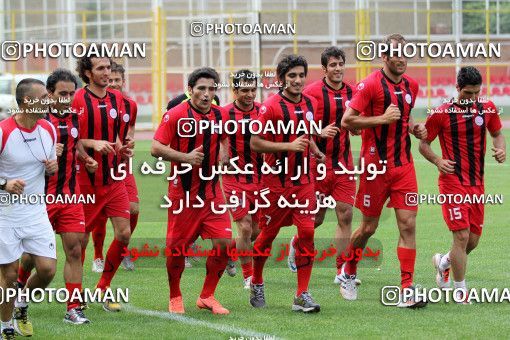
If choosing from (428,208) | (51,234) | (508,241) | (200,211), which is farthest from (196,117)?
(428,208)

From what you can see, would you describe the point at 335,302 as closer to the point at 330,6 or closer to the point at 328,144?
the point at 328,144

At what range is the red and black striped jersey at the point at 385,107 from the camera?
9703 mm

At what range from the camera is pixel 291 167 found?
9.70 metres

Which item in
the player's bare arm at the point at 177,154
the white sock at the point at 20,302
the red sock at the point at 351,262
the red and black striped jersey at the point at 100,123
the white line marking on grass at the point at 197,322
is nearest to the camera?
the white line marking on grass at the point at 197,322

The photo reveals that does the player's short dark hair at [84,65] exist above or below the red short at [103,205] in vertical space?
above

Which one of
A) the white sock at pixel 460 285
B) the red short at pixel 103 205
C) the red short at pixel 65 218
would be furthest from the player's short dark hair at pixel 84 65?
the white sock at pixel 460 285

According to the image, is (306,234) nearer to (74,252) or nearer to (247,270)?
(247,270)

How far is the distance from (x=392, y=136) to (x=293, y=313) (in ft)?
5.70

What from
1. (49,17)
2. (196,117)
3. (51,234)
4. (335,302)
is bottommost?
(335,302)

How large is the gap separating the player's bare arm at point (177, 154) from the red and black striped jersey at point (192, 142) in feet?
0.19

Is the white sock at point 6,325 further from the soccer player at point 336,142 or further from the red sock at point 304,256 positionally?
the soccer player at point 336,142

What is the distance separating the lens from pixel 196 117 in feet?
30.5

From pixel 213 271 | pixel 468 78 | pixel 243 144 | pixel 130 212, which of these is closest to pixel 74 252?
pixel 213 271

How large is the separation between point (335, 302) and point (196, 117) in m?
2.02
